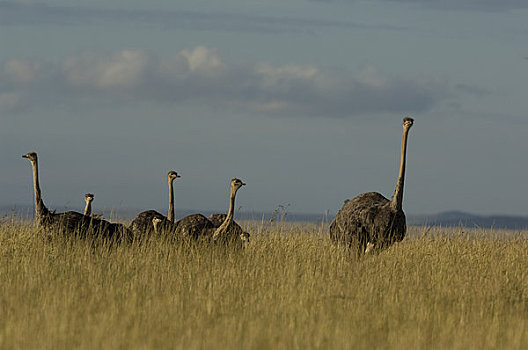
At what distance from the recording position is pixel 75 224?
12.3 metres

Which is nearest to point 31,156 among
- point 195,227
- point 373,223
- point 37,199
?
point 37,199

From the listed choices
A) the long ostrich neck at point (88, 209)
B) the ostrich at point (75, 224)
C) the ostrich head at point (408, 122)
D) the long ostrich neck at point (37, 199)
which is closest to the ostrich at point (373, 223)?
the ostrich head at point (408, 122)

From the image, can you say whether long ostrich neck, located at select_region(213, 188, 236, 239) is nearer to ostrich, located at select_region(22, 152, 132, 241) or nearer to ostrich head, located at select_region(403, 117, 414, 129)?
ostrich, located at select_region(22, 152, 132, 241)

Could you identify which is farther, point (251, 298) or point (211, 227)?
point (211, 227)

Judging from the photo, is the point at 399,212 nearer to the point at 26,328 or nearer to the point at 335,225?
the point at 335,225

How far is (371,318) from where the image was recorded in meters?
8.36

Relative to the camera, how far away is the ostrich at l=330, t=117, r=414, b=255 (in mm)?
12258

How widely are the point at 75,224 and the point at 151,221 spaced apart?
8.94ft

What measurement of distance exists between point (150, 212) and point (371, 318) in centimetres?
766

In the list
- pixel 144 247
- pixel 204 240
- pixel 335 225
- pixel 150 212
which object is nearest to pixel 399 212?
pixel 335 225

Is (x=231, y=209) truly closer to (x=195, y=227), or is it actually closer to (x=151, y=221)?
(x=195, y=227)

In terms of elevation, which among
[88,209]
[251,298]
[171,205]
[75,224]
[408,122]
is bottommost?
[251,298]

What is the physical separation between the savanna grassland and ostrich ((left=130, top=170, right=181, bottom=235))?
4.12 ft

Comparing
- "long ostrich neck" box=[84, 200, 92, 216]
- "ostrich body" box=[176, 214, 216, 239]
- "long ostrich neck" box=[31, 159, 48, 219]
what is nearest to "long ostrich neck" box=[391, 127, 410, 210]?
"ostrich body" box=[176, 214, 216, 239]
